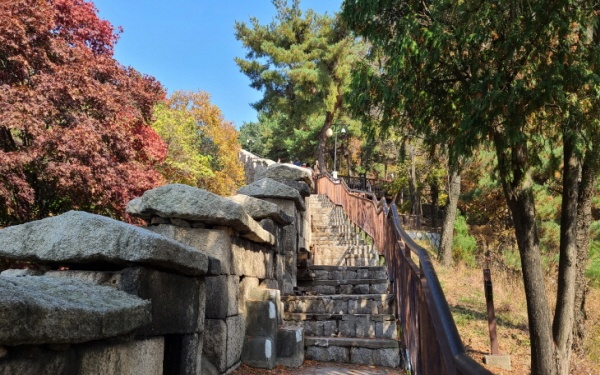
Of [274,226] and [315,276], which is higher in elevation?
[274,226]

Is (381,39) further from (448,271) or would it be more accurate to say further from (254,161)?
(254,161)

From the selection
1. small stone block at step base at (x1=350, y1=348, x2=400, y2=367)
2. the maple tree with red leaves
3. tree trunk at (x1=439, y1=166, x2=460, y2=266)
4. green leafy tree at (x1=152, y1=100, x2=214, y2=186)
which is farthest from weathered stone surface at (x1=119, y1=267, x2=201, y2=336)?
green leafy tree at (x1=152, y1=100, x2=214, y2=186)

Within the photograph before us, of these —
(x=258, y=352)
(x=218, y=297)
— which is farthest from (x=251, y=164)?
(x=218, y=297)

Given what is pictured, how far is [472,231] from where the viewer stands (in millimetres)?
22422

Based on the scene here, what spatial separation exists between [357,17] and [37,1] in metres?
6.69

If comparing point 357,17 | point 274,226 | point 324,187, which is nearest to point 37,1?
point 357,17

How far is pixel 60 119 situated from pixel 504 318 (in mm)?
9654

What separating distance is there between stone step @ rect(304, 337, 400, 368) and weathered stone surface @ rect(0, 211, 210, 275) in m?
3.16

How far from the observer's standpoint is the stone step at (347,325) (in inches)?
220

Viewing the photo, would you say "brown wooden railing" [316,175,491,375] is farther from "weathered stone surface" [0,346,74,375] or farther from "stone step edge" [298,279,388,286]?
"weathered stone surface" [0,346,74,375]

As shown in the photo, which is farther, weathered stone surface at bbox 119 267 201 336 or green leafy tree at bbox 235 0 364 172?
green leafy tree at bbox 235 0 364 172

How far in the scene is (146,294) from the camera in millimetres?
2574

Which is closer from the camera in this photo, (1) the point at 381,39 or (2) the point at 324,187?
(1) the point at 381,39

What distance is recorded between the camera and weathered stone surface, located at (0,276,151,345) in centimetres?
156
